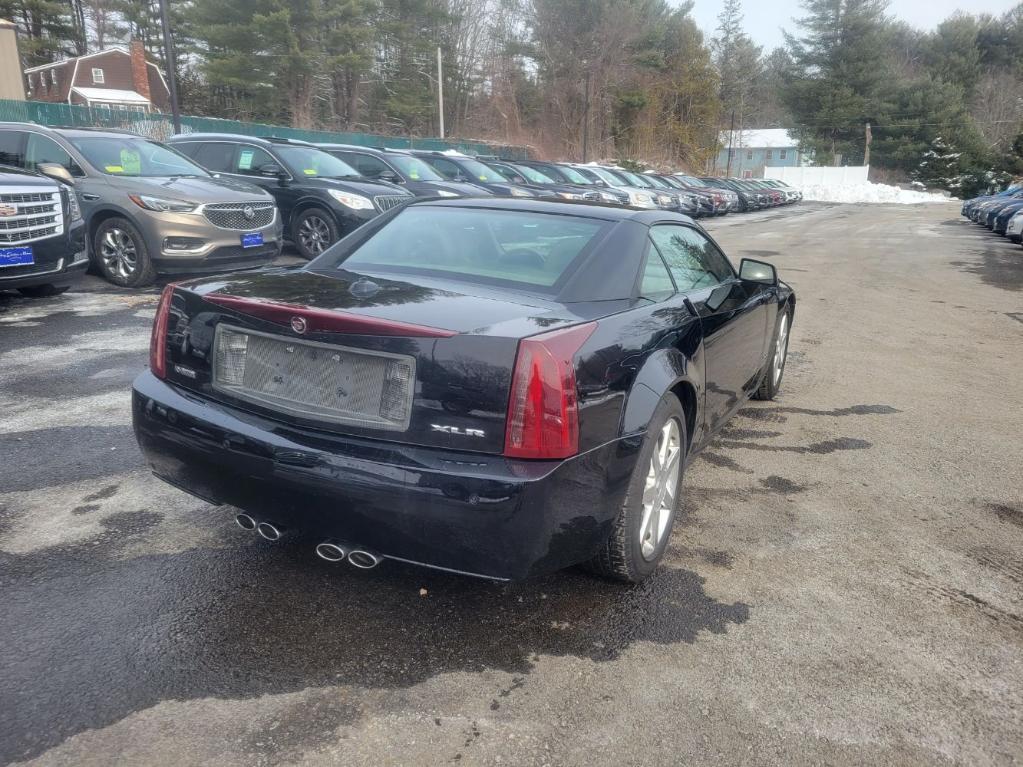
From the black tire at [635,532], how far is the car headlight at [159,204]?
7.48m

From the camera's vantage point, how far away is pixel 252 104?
43.2 meters

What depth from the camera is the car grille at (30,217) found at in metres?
7.12

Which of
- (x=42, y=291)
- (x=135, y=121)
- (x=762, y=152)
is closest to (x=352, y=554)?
(x=42, y=291)

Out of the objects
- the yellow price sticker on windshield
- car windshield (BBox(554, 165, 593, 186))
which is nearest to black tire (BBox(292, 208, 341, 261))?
the yellow price sticker on windshield

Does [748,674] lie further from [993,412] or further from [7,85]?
[7,85]

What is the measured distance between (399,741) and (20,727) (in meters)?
1.07

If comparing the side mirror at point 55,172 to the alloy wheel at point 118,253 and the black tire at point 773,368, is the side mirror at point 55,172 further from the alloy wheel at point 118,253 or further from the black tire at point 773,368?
the black tire at point 773,368

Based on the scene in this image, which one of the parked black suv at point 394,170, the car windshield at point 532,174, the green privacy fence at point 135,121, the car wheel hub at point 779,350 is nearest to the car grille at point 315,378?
the car wheel hub at point 779,350

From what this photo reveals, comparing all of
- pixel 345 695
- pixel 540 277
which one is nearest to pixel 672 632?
pixel 345 695

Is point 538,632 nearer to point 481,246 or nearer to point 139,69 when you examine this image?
point 481,246

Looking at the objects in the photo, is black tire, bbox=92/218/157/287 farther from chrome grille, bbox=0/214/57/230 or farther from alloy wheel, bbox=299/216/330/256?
alloy wheel, bbox=299/216/330/256

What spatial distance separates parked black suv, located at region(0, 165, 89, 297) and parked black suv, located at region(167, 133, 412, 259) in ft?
12.1

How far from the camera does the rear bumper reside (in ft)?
8.05

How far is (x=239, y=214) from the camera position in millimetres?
9398
